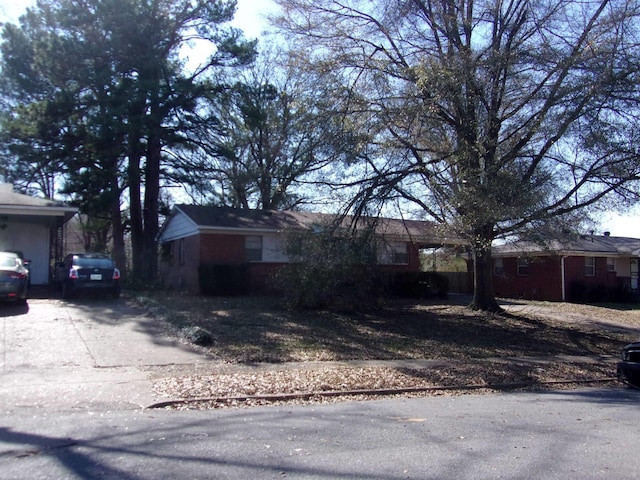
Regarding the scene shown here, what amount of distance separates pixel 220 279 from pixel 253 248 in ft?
9.22

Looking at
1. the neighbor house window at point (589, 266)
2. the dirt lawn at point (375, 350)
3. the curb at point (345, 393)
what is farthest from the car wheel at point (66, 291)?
the neighbor house window at point (589, 266)

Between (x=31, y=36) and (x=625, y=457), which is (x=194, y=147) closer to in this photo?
(x=31, y=36)

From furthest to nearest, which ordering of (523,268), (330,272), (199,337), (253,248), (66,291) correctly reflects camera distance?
(523,268) < (253,248) < (66,291) < (330,272) < (199,337)

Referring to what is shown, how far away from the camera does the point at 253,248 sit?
24422 mm

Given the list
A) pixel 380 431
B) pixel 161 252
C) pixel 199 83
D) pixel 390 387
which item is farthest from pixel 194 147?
pixel 380 431

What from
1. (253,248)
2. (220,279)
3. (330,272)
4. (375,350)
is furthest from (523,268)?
(375,350)

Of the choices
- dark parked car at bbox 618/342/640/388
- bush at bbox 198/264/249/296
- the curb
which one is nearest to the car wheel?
bush at bbox 198/264/249/296

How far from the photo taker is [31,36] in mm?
23922

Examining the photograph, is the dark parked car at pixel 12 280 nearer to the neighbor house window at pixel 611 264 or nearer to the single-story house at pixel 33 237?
the single-story house at pixel 33 237

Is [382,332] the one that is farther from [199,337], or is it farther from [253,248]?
[253,248]

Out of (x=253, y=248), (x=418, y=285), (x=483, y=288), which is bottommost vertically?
(x=418, y=285)

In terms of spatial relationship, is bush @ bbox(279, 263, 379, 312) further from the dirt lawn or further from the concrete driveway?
the concrete driveway

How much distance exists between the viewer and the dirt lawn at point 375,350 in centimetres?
917

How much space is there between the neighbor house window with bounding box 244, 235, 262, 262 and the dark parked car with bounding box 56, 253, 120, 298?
6365mm
